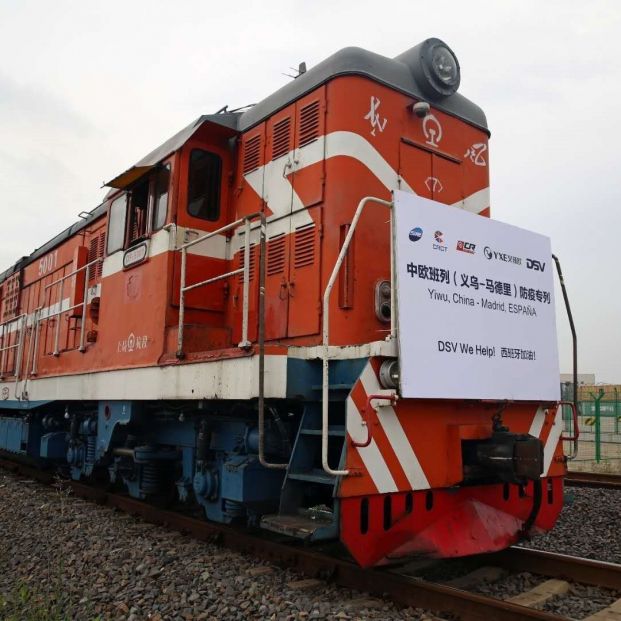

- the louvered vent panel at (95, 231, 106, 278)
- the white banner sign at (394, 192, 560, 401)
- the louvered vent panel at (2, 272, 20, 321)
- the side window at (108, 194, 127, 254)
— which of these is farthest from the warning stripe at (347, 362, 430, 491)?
the louvered vent panel at (2, 272, 20, 321)

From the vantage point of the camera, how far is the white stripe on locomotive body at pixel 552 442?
16.1 feet

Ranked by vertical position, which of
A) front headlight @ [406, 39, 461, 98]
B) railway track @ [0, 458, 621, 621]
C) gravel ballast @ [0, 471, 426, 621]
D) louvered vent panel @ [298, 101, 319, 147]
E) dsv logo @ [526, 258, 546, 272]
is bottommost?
gravel ballast @ [0, 471, 426, 621]

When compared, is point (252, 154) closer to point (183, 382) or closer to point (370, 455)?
point (183, 382)

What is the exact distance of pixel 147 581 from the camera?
169 inches

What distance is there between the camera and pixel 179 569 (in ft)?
14.9

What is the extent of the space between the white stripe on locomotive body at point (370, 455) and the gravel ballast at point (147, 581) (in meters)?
0.72

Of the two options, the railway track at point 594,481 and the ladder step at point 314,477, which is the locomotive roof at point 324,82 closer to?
the ladder step at point 314,477

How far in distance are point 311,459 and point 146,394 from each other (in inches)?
76.2

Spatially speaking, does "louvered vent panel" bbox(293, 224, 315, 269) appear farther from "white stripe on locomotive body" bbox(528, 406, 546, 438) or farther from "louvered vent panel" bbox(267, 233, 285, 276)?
"white stripe on locomotive body" bbox(528, 406, 546, 438)

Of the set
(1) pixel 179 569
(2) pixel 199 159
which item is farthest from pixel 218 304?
(1) pixel 179 569

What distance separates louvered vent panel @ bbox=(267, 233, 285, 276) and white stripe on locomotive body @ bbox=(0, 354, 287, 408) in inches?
41.6

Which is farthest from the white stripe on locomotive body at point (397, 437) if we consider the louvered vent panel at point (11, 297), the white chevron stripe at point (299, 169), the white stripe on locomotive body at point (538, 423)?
the louvered vent panel at point (11, 297)

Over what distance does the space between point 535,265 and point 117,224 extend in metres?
4.43

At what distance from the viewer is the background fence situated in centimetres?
1212
